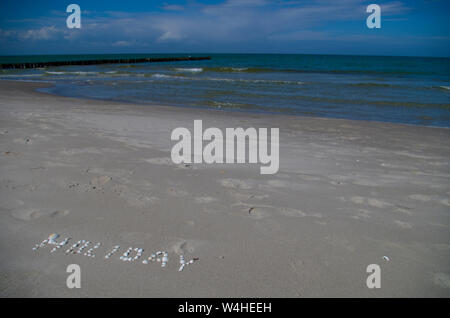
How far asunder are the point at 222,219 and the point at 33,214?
2.09 meters

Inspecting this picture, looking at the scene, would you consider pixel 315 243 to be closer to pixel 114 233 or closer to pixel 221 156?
pixel 114 233

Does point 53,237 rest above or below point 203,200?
below

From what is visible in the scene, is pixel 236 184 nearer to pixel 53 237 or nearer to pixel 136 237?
pixel 136 237

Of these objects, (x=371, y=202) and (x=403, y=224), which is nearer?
(x=403, y=224)

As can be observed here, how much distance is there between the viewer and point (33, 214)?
3.32m

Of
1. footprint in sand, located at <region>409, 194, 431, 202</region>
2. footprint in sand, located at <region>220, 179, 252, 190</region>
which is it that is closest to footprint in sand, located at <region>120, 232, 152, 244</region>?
footprint in sand, located at <region>220, 179, 252, 190</region>

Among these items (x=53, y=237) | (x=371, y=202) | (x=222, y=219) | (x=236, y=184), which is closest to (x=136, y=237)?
(x=53, y=237)

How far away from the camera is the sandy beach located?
2479 millimetres

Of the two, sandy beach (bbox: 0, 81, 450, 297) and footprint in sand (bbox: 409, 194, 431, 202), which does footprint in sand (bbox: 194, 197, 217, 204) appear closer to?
sandy beach (bbox: 0, 81, 450, 297)

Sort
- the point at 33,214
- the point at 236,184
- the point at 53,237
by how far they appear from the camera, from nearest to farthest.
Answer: the point at 53,237 < the point at 33,214 < the point at 236,184

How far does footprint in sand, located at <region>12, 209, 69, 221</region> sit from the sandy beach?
0.02m

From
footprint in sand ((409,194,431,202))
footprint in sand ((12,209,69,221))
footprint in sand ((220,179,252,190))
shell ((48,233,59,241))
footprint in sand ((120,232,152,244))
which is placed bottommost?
footprint in sand ((120,232,152,244))

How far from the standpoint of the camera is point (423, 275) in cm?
260
